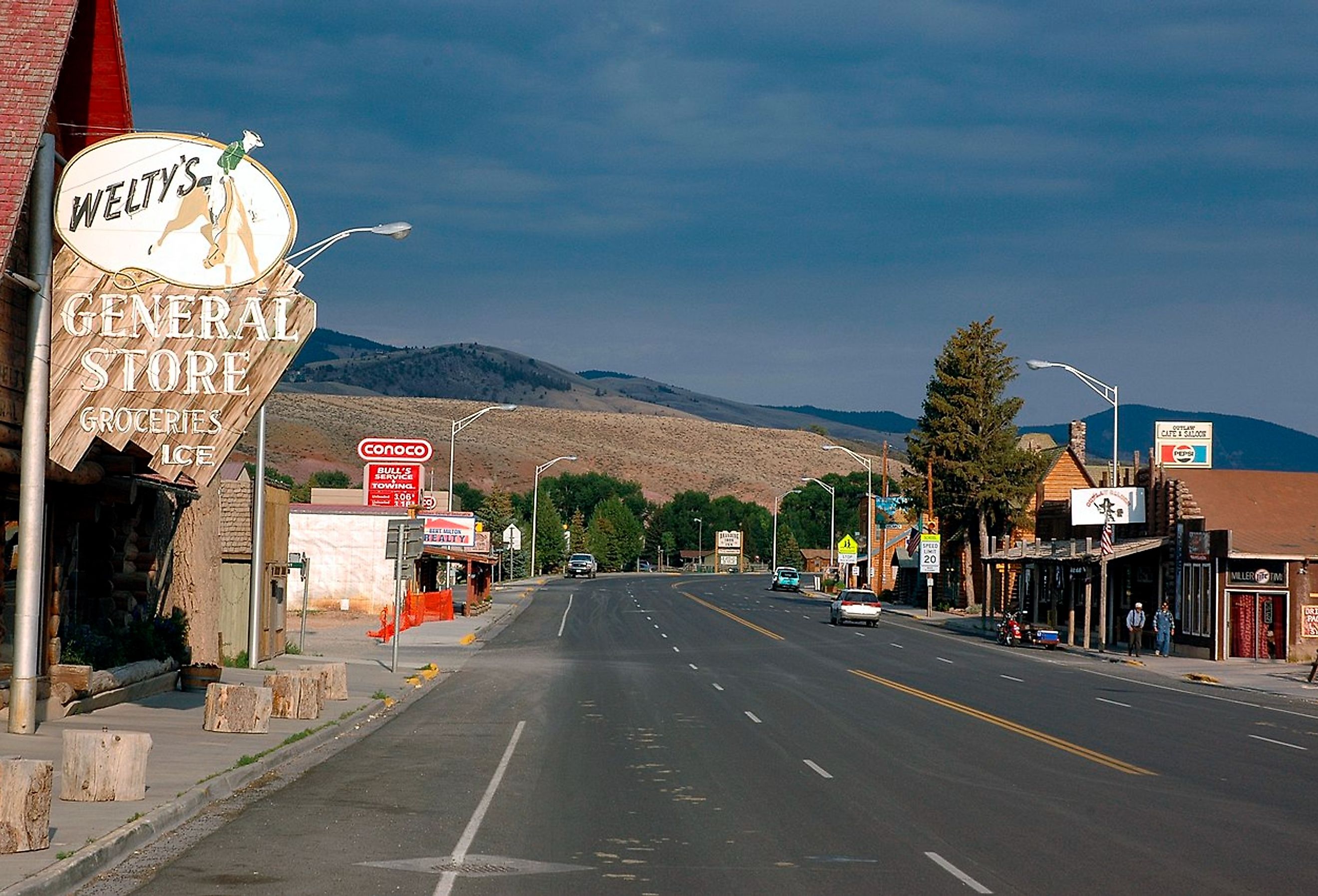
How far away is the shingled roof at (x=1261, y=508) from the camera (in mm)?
47375

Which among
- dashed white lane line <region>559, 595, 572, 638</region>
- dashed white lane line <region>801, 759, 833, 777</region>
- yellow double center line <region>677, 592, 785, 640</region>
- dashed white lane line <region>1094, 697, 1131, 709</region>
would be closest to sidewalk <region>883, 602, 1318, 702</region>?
dashed white lane line <region>1094, 697, 1131, 709</region>

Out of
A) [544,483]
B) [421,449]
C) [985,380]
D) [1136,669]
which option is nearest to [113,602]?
[421,449]

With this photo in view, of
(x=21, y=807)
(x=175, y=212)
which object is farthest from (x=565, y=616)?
(x=21, y=807)

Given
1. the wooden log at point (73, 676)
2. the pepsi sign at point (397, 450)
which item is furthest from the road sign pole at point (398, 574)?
the wooden log at point (73, 676)

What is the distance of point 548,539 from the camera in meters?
145

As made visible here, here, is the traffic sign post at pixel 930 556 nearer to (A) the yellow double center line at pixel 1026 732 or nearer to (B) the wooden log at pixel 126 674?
(A) the yellow double center line at pixel 1026 732

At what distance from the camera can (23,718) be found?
17828mm

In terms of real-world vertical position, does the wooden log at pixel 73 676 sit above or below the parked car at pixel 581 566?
above

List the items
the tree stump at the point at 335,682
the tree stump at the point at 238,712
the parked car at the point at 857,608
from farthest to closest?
the parked car at the point at 857,608
the tree stump at the point at 335,682
the tree stump at the point at 238,712

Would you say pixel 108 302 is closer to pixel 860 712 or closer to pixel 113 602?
pixel 113 602

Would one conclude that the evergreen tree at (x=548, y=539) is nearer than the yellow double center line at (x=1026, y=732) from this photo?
No

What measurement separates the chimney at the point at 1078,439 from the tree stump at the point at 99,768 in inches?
2787

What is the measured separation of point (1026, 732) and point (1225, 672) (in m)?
21.7

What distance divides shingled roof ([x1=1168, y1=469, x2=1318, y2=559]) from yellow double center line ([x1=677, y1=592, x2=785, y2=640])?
15972 millimetres
